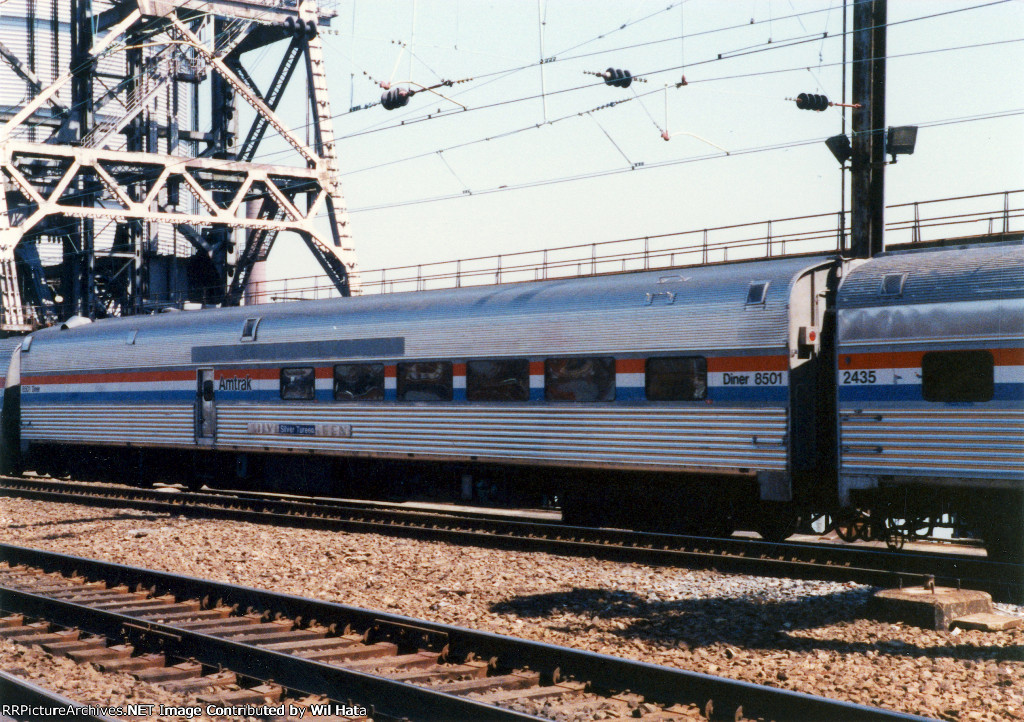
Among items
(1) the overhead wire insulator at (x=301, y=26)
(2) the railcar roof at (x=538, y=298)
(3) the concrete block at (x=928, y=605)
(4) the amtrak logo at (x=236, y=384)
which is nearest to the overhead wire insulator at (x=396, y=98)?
(2) the railcar roof at (x=538, y=298)

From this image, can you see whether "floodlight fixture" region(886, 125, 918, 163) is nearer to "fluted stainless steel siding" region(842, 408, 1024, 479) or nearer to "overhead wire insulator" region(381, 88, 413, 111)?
"fluted stainless steel siding" region(842, 408, 1024, 479)

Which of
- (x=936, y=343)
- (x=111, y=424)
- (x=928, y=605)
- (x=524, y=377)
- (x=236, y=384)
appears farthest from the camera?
(x=111, y=424)

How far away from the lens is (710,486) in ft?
48.2

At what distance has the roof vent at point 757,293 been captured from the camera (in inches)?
543

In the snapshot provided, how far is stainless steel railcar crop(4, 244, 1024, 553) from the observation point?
12266mm

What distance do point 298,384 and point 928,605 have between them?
13.2m

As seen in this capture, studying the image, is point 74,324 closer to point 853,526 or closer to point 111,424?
point 111,424

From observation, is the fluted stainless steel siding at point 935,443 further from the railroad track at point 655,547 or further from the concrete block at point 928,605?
the concrete block at point 928,605

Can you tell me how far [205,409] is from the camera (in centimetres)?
2208

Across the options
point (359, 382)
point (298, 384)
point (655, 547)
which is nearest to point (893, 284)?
point (655, 547)

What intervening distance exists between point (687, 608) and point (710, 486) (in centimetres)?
427

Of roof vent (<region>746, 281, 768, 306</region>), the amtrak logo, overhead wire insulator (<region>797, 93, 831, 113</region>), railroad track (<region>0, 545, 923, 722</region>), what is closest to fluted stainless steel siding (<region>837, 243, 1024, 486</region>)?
roof vent (<region>746, 281, 768, 306</region>)

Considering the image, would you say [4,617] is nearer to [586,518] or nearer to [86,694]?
[86,694]

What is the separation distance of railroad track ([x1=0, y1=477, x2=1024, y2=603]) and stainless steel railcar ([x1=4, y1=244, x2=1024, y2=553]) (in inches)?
30.9
